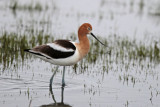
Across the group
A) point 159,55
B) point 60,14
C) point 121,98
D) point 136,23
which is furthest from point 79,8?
point 121,98

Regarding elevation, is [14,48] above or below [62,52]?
above

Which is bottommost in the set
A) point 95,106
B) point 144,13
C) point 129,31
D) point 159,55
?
point 95,106

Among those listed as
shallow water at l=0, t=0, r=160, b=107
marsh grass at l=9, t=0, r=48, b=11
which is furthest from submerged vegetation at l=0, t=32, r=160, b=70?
marsh grass at l=9, t=0, r=48, b=11

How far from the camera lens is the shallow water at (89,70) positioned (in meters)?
6.54

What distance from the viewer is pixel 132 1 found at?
2247cm

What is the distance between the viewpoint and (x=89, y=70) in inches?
343

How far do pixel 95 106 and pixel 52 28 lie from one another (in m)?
8.16

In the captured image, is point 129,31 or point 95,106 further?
point 129,31

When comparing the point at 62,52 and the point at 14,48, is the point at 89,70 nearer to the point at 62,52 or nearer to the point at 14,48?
the point at 62,52

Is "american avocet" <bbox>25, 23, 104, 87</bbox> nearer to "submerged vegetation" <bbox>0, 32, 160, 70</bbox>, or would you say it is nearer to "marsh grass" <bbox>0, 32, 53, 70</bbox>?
"marsh grass" <bbox>0, 32, 53, 70</bbox>

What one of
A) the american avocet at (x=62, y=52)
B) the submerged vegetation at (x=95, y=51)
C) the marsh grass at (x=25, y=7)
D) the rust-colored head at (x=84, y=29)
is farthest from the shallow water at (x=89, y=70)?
the rust-colored head at (x=84, y=29)

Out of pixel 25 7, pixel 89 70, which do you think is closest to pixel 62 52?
pixel 89 70

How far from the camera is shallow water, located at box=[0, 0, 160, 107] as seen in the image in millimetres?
6535

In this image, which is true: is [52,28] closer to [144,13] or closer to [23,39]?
[23,39]
